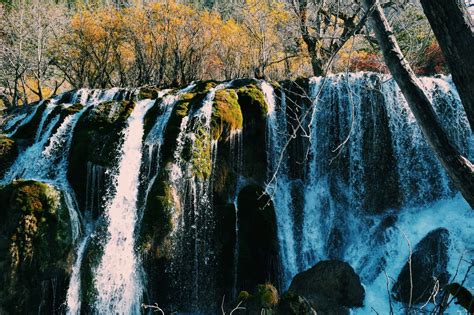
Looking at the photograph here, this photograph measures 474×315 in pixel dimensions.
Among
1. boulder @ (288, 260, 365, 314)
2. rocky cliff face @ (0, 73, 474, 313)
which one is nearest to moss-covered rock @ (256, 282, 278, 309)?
boulder @ (288, 260, 365, 314)

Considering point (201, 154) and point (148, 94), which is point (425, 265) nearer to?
point (201, 154)

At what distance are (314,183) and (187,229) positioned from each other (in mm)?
4095

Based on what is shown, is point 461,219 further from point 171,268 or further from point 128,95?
point 128,95

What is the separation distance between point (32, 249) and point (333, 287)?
6.51 metres

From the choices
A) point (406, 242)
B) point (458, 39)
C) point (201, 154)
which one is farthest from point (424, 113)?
point (406, 242)

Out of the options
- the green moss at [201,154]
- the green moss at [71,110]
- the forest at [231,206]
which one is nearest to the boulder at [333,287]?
the forest at [231,206]

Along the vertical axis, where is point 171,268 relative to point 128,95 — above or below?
below

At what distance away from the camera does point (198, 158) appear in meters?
10.0

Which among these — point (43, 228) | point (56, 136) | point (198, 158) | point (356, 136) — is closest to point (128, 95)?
point (56, 136)

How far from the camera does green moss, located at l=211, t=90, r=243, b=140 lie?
10453 mm

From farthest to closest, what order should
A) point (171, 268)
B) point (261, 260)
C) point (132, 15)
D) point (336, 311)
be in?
point (132, 15), point (261, 260), point (171, 268), point (336, 311)

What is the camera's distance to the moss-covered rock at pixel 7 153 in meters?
→ 11.0

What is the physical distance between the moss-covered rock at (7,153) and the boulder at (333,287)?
832 centimetres

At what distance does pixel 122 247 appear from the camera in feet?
30.3
